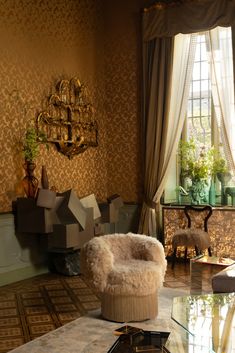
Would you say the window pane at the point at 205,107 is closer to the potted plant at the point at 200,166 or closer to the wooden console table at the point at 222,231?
the potted plant at the point at 200,166

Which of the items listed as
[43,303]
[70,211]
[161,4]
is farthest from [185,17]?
[43,303]

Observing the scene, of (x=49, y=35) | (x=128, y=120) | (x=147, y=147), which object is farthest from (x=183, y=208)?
(x=49, y=35)

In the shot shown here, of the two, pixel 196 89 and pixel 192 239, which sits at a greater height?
pixel 196 89

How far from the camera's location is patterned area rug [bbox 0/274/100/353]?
3367 mm

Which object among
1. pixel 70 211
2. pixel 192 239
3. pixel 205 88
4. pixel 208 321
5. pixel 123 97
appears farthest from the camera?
pixel 123 97

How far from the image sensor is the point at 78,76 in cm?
602

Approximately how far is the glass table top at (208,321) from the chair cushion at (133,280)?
1.88 feet

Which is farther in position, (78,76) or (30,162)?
(78,76)

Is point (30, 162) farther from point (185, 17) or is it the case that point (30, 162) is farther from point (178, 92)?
point (185, 17)

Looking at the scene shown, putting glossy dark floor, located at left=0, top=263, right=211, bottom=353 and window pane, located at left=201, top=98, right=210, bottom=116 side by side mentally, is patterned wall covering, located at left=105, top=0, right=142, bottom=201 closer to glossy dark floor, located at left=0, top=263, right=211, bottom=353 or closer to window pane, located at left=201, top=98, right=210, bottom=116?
window pane, located at left=201, top=98, right=210, bottom=116

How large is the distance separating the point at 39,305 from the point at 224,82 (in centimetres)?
340

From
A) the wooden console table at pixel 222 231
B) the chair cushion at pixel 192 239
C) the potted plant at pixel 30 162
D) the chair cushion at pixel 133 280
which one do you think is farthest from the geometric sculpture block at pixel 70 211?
the wooden console table at pixel 222 231

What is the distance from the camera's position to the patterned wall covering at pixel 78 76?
502 cm

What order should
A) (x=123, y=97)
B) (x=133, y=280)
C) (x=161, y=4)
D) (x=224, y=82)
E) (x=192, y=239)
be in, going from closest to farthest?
(x=133, y=280), (x=192, y=239), (x=224, y=82), (x=161, y=4), (x=123, y=97)
